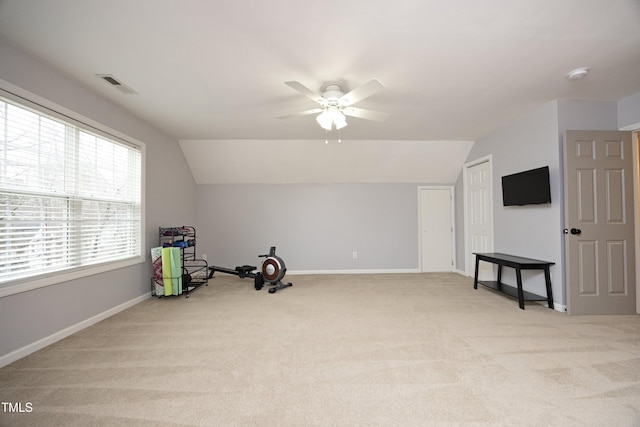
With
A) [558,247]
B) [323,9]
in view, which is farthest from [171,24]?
[558,247]

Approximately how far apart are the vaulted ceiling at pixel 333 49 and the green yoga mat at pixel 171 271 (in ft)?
6.34

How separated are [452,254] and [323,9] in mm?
5270

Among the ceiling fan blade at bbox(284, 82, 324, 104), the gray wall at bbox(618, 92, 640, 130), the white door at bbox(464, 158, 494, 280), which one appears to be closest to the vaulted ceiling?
the gray wall at bbox(618, 92, 640, 130)

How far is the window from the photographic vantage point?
7.11ft

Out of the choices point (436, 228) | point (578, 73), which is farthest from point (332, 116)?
point (436, 228)

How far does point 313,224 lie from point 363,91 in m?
3.55

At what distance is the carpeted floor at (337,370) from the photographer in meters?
1.53

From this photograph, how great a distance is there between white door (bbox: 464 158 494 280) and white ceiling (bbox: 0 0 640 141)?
5.14ft

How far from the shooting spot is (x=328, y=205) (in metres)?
5.66

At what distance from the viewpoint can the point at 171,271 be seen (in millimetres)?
3781

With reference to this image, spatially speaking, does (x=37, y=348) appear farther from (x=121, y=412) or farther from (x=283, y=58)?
(x=283, y=58)

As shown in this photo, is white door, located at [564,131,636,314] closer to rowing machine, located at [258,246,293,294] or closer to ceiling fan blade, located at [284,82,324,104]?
ceiling fan blade, located at [284,82,324,104]

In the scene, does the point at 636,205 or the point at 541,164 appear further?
the point at 541,164

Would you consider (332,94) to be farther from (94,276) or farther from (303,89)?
(94,276)
